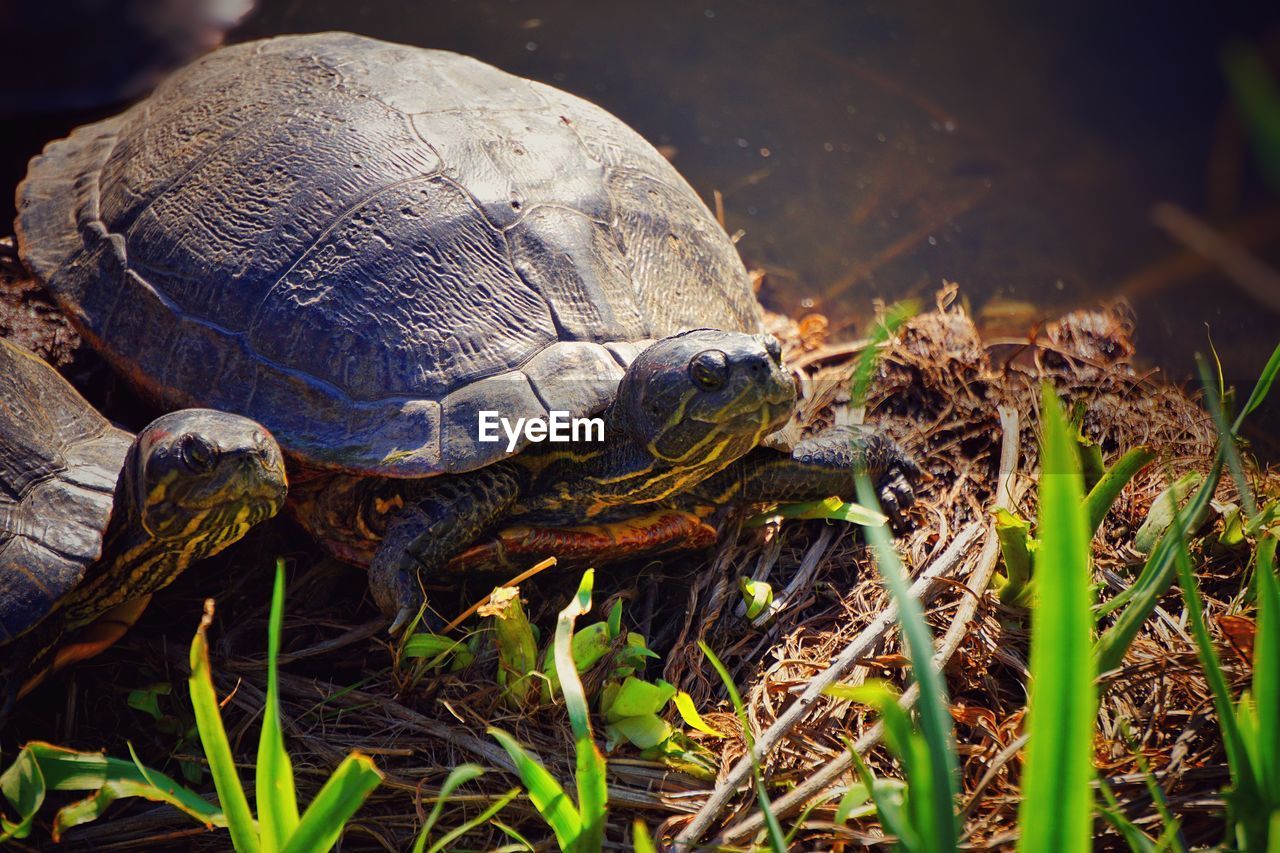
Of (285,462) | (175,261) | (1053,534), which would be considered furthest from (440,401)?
(1053,534)

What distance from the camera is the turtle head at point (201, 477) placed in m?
2.12

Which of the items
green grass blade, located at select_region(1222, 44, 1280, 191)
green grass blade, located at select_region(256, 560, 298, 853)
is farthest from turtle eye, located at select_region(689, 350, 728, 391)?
green grass blade, located at select_region(1222, 44, 1280, 191)

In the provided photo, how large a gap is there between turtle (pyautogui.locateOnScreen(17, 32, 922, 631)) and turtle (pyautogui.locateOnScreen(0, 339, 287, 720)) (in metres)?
0.26

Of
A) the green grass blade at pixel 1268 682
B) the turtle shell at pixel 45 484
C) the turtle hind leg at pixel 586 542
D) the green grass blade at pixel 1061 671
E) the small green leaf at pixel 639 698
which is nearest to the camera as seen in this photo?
the green grass blade at pixel 1061 671

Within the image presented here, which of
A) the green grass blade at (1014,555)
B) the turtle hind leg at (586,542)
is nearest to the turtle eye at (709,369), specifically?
the turtle hind leg at (586,542)

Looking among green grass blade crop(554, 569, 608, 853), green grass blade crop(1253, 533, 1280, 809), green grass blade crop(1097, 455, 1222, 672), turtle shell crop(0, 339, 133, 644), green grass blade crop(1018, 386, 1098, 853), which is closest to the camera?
green grass blade crop(1018, 386, 1098, 853)

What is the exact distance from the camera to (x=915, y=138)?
515 cm

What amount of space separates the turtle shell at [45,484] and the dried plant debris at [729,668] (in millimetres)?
416

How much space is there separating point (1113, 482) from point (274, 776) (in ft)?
6.68

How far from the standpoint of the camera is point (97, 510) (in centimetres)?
227

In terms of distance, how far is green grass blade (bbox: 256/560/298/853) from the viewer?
165 centimetres

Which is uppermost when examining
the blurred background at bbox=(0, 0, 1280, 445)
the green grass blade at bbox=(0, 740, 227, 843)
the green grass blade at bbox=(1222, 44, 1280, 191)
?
the blurred background at bbox=(0, 0, 1280, 445)

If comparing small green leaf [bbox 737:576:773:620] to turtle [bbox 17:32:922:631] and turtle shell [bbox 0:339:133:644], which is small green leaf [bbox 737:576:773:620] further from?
turtle shell [bbox 0:339:133:644]

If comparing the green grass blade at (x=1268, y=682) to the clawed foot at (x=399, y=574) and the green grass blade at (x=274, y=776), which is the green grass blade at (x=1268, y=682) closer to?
the green grass blade at (x=274, y=776)
